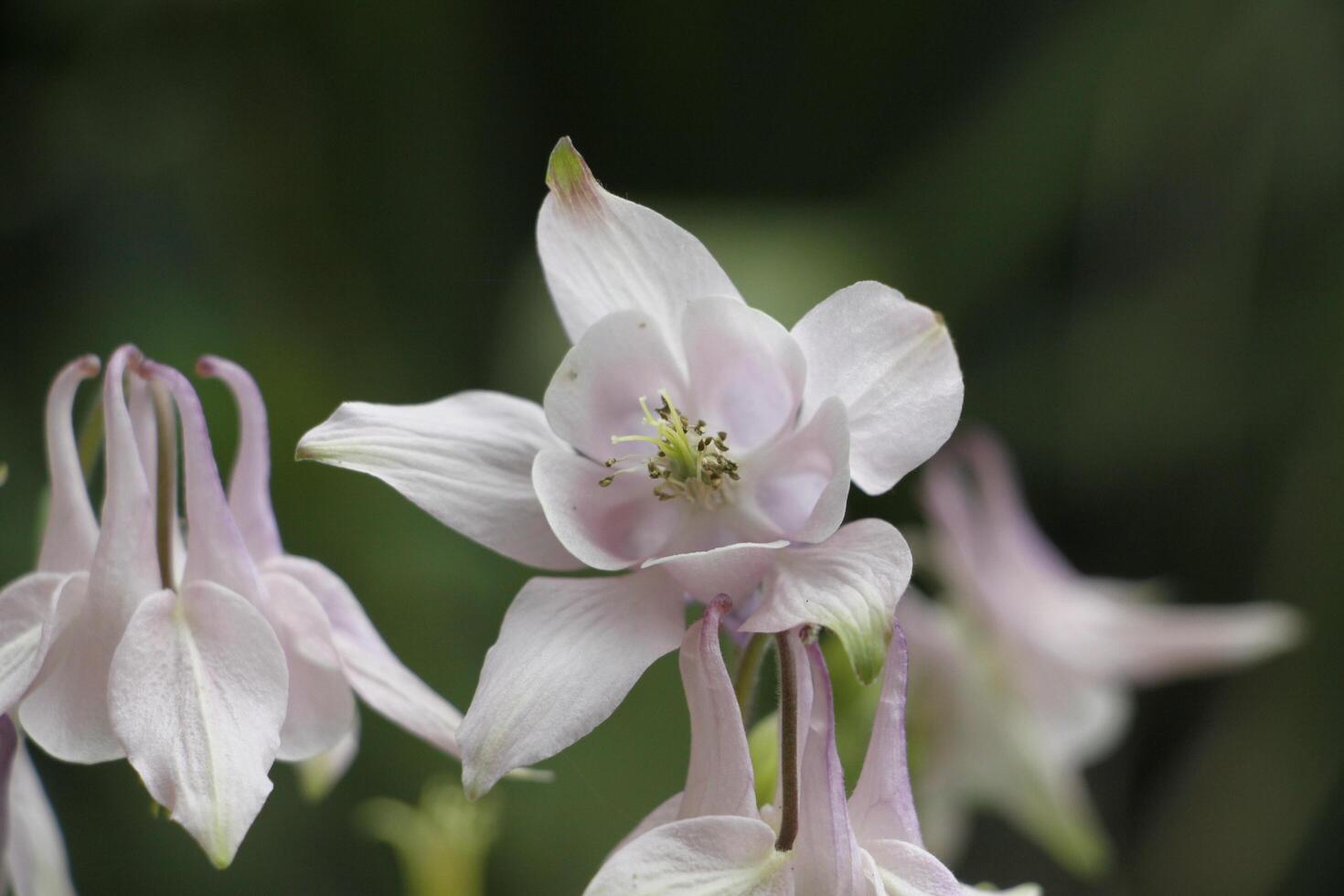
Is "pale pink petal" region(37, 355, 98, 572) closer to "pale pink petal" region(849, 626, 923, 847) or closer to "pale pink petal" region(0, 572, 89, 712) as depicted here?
"pale pink petal" region(0, 572, 89, 712)

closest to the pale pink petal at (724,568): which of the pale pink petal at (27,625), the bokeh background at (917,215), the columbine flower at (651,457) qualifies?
the columbine flower at (651,457)

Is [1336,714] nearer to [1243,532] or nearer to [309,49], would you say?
[1243,532]

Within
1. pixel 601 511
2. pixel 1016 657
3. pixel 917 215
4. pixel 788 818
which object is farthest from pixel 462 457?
pixel 917 215

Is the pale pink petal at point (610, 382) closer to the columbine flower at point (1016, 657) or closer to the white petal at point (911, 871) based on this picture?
the white petal at point (911, 871)

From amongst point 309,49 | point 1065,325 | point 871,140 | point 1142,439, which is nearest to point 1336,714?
point 1142,439

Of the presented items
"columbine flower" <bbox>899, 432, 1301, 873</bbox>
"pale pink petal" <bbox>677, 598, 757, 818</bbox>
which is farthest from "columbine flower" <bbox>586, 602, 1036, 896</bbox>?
"columbine flower" <bbox>899, 432, 1301, 873</bbox>

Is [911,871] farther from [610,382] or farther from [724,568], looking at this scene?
[610,382]
